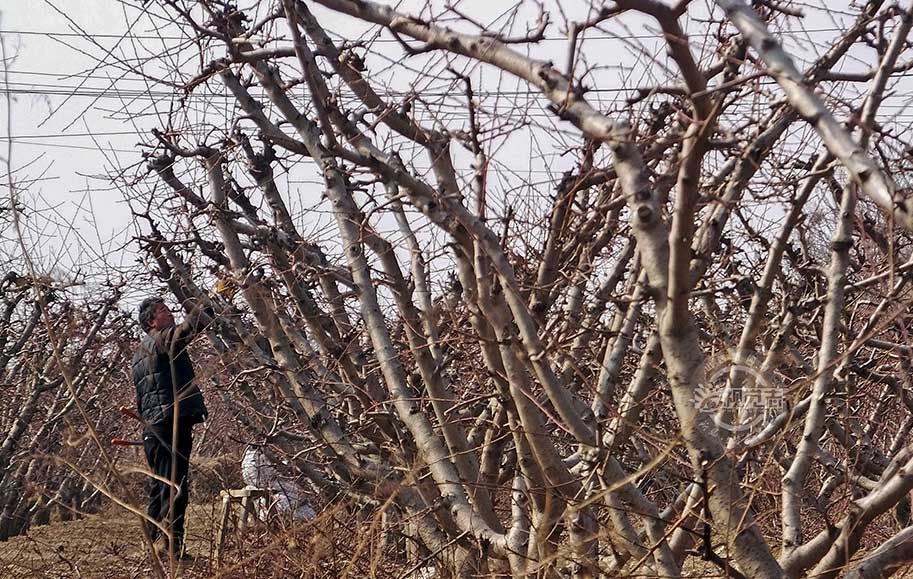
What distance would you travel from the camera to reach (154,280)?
24.3 ft

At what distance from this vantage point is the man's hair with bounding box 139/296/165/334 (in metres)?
6.73

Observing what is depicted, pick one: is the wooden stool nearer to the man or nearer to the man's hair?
the man

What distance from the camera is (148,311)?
22.3 ft

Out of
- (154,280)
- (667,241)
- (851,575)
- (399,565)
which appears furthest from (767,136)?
(154,280)

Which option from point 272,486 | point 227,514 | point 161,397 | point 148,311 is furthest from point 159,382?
point 227,514

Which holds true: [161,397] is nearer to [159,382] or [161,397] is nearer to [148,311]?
[159,382]

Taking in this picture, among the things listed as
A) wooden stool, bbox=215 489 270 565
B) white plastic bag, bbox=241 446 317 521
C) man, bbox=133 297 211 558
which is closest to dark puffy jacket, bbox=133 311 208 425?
man, bbox=133 297 211 558

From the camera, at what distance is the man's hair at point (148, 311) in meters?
6.73

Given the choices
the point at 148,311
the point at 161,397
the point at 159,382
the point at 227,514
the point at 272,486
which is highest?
the point at 148,311

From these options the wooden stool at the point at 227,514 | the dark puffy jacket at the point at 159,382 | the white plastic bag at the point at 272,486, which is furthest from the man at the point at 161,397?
the wooden stool at the point at 227,514

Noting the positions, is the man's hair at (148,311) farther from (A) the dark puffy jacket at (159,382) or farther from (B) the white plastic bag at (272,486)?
(B) the white plastic bag at (272,486)

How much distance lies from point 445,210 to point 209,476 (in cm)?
276

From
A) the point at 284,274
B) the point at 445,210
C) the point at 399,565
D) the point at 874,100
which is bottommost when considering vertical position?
the point at 399,565

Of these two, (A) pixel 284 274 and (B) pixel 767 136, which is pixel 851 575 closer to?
(B) pixel 767 136
